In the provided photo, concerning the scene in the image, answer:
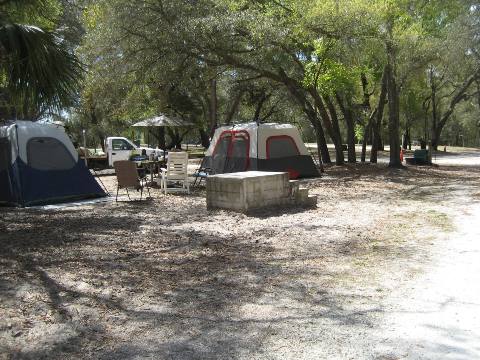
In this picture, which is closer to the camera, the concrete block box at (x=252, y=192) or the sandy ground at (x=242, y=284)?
the sandy ground at (x=242, y=284)

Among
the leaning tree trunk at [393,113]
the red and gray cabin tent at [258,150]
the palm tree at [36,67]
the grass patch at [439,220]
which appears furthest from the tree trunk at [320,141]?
the palm tree at [36,67]

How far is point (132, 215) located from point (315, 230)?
10.8 ft

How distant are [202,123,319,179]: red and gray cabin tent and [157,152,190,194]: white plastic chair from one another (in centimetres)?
219

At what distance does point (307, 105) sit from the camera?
1769 centimetres

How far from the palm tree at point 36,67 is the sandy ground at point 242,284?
6.25 feet

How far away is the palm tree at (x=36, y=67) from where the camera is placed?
6.95 meters

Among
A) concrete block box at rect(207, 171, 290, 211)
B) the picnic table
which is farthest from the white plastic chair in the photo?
concrete block box at rect(207, 171, 290, 211)

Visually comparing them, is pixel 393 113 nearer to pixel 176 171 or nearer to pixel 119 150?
pixel 176 171

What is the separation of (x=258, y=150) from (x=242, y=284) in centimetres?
905

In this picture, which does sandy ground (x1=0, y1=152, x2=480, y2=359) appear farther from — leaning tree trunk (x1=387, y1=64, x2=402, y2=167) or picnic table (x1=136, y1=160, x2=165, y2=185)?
leaning tree trunk (x1=387, y1=64, x2=402, y2=167)

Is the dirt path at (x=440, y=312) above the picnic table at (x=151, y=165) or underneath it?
underneath

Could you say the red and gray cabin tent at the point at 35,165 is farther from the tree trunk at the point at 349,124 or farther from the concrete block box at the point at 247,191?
the tree trunk at the point at 349,124

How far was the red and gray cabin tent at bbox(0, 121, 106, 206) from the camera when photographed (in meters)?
9.85

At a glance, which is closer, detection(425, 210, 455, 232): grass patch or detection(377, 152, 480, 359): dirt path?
detection(377, 152, 480, 359): dirt path
